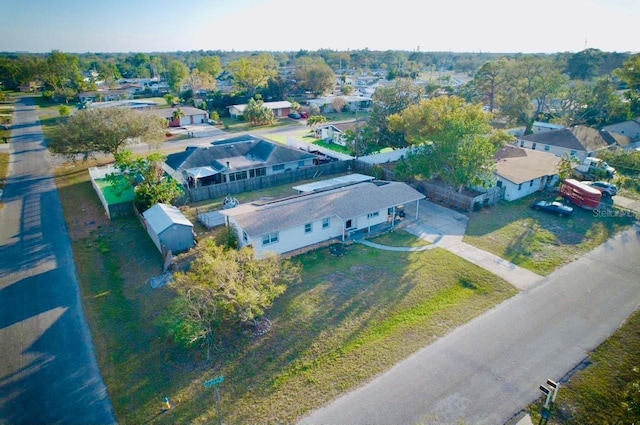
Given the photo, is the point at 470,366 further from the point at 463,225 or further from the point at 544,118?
the point at 544,118

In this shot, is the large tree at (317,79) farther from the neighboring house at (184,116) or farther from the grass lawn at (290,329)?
the grass lawn at (290,329)

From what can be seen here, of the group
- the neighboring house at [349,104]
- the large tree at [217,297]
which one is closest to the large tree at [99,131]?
the large tree at [217,297]

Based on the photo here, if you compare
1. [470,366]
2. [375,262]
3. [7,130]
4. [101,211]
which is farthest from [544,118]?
[7,130]

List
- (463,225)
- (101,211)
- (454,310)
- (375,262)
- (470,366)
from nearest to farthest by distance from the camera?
(470,366) → (454,310) → (375,262) → (463,225) → (101,211)

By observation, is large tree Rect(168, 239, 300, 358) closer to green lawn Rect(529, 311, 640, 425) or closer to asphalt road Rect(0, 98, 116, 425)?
asphalt road Rect(0, 98, 116, 425)

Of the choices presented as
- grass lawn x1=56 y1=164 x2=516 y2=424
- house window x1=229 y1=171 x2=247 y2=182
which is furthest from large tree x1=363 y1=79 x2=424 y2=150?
grass lawn x1=56 y1=164 x2=516 y2=424

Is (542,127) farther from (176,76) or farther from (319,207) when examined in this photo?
(176,76)
